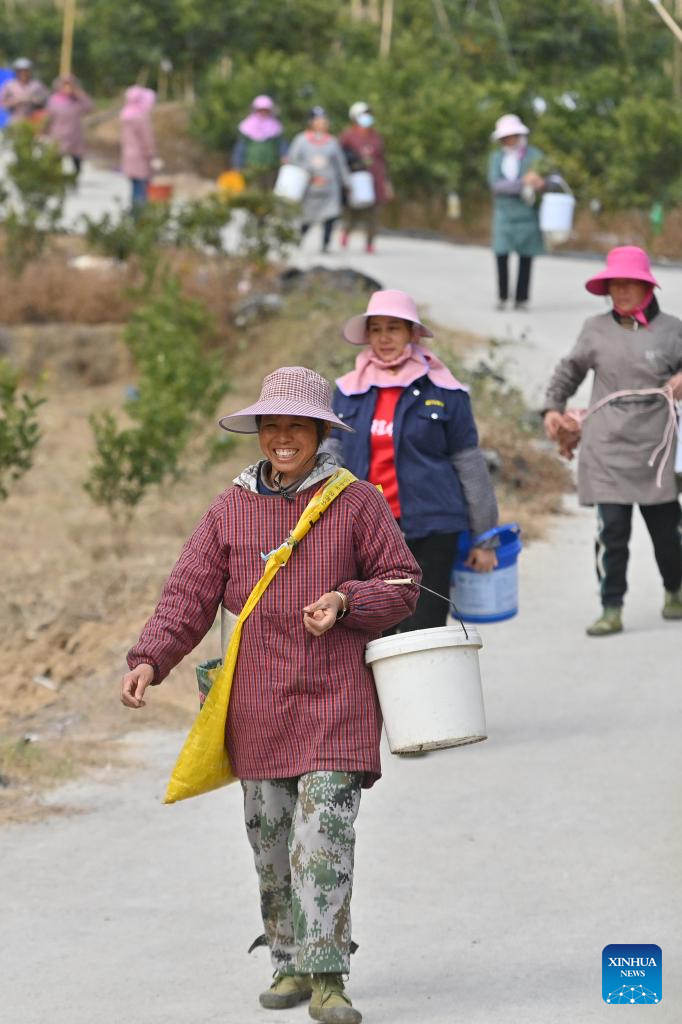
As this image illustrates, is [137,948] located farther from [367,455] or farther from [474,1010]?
[367,455]

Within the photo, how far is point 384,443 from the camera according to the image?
6926 millimetres

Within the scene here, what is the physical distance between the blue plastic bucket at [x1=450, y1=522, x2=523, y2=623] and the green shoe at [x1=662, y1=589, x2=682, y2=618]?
191cm

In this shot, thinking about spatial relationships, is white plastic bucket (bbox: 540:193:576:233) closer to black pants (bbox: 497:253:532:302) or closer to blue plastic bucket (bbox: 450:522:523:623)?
black pants (bbox: 497:253:532:302)

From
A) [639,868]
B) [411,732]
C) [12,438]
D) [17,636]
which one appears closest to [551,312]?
[12,438]

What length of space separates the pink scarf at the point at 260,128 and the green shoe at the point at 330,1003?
19048 millimetres

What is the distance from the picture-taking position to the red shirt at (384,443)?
22.6 ft

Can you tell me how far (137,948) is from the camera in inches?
217

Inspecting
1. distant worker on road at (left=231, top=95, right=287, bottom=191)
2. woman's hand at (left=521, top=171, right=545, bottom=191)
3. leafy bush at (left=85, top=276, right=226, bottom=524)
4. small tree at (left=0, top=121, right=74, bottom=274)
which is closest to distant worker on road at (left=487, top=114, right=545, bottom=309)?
woman's hand at (left=521, top=171, right=545, bottom=191)

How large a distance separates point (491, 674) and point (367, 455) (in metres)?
1.81

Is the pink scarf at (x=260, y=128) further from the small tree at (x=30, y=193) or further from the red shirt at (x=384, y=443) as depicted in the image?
the red shirt at (x=384, y=443)

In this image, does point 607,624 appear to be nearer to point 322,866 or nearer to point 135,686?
point 322,866

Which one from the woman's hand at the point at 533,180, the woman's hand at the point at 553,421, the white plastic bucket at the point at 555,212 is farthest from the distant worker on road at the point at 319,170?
the woman's hand at the point at 553,421

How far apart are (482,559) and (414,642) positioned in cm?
239

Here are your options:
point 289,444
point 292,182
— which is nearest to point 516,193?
point 292,182
